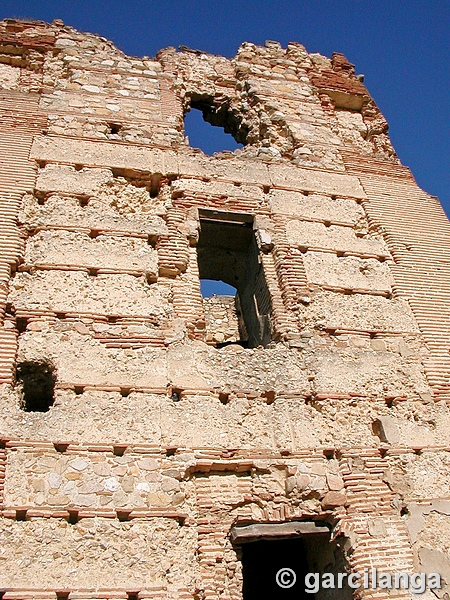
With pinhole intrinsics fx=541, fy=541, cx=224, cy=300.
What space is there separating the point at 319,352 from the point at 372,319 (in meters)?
0.87

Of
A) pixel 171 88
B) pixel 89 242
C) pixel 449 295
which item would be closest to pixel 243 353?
pixel 89 242

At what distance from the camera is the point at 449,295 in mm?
6445

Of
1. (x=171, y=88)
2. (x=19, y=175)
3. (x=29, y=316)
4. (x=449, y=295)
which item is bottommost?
(x=29, y=316)

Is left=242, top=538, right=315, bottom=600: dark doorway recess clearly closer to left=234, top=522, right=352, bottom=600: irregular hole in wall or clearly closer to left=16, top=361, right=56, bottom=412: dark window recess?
left=234, top=522, right=352, bottom=600: irregular hole in wall

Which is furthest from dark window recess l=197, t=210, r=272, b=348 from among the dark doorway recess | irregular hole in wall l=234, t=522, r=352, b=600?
the dark doorway recess

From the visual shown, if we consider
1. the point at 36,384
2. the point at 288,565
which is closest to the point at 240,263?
the point at 36,384

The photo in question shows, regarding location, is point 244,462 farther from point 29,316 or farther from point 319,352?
point 29,316

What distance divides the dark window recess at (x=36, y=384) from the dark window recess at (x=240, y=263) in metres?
2.30

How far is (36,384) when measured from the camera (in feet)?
16.0

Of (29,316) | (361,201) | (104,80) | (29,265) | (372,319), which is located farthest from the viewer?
(104,80)

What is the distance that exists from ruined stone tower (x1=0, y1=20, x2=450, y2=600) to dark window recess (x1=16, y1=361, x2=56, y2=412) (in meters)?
0.02

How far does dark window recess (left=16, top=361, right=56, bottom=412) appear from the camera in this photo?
Answer: 4.75 m

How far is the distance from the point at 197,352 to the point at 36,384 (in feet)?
4.89

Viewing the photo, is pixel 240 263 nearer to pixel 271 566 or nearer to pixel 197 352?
pixel 197 352
